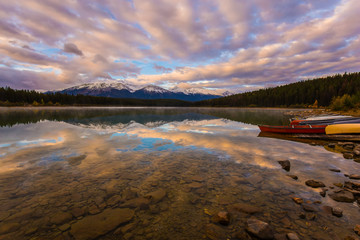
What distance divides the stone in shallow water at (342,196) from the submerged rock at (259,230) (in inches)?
176

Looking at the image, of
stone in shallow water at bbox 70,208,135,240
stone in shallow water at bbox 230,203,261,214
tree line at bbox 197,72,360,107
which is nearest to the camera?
stone in shallow water at bbox 70,208,135,240

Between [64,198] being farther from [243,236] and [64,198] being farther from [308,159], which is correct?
[308,159]

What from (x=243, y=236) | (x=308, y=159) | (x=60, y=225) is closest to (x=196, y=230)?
(x=243, y=236)

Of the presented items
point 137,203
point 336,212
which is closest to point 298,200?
point 336,212

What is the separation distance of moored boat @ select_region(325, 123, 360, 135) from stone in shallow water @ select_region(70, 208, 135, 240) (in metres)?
26.5

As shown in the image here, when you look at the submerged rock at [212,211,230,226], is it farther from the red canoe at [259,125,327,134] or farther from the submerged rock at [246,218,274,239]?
the red canoe at [259,125,327,134]

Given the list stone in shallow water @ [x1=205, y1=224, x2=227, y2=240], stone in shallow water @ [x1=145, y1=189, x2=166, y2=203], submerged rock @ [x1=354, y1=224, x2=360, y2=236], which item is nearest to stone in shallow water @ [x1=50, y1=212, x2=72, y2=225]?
stone in shallow water @ [x1=145, y1=189, x2=166, y2=203]

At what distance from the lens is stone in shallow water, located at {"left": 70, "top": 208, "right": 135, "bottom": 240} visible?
17.1ft

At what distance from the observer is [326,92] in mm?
144125

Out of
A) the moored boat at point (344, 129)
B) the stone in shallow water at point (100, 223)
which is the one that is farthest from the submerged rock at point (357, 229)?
the moored boat at point (344, 129)

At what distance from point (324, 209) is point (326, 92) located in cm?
18771

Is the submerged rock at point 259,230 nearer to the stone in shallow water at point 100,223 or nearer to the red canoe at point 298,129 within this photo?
the stone in shallow water at point 100,223

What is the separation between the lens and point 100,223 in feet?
18.6

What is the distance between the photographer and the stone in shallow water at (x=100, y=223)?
5220 millimetres
